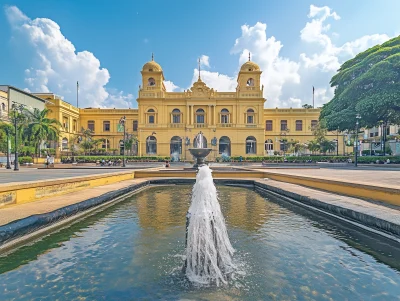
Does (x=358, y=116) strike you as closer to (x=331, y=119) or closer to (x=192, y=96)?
(x=331, y=119)

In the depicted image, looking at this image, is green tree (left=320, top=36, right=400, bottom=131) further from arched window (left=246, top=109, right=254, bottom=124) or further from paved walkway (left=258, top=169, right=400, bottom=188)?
paved walkway (left=258, top=169, right=400, bottom=188)

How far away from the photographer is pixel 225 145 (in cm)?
4619

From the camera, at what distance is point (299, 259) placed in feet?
13.9

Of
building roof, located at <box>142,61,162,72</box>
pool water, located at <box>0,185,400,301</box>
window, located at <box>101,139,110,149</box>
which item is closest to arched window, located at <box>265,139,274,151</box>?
building roof, located at <box>142,61,162,72</box>

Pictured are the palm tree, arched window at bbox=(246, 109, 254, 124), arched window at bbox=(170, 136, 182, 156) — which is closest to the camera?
the palm tree

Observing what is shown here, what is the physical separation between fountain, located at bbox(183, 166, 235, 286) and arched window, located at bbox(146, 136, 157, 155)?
4261cm

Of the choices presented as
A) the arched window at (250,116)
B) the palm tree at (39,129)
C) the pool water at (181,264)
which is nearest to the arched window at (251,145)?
the arched window at (250,116)

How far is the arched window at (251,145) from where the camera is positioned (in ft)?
150

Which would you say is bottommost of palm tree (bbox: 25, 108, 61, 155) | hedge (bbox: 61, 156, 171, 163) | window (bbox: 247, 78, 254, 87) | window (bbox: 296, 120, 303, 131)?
hedge (bbox: 61, 156, 171, 163)

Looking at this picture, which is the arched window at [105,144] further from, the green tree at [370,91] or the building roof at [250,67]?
the green tree at [370,91]

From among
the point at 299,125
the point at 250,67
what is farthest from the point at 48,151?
the point at 299,125

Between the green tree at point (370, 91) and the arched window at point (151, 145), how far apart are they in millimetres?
26425

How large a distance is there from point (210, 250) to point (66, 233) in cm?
351

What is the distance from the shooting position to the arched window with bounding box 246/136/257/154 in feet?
150
